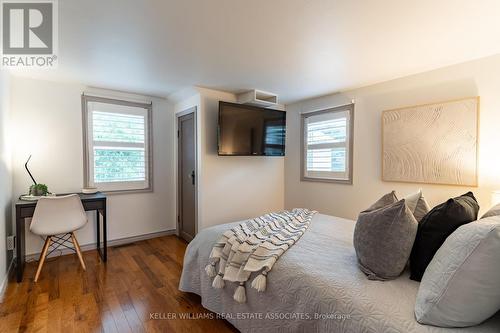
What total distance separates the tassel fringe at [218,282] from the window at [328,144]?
236 cm

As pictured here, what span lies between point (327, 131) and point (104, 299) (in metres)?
3.34

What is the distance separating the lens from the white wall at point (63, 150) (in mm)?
2906

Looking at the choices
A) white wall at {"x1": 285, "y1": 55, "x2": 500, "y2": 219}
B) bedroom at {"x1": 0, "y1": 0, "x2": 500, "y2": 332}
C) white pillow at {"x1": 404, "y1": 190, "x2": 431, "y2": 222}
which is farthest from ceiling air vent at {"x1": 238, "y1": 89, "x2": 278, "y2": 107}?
white pillow at {"x1": 404, "y1": 190, "x2": 431, "y2": 222}

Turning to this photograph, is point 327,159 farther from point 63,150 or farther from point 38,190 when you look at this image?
point 38,190

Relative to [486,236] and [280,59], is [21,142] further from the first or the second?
[486,236]

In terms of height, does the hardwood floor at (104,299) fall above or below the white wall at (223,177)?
below

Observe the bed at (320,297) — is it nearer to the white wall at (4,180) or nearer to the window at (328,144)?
the window at (328,144)

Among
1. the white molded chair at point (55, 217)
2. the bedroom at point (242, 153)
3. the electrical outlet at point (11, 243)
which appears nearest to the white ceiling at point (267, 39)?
the bedroom at point (242, 153)

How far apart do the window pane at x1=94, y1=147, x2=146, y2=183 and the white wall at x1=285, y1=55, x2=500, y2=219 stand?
2.40 meters

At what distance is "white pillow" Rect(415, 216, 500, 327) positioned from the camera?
3.11 feet

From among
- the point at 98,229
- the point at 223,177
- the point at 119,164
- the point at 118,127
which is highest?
the point at 118,127

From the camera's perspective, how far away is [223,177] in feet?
11.8

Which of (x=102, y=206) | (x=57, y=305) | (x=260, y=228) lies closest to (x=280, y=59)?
(x=260, y=228)

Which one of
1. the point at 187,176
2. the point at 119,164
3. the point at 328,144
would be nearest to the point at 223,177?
the point at 187,176
